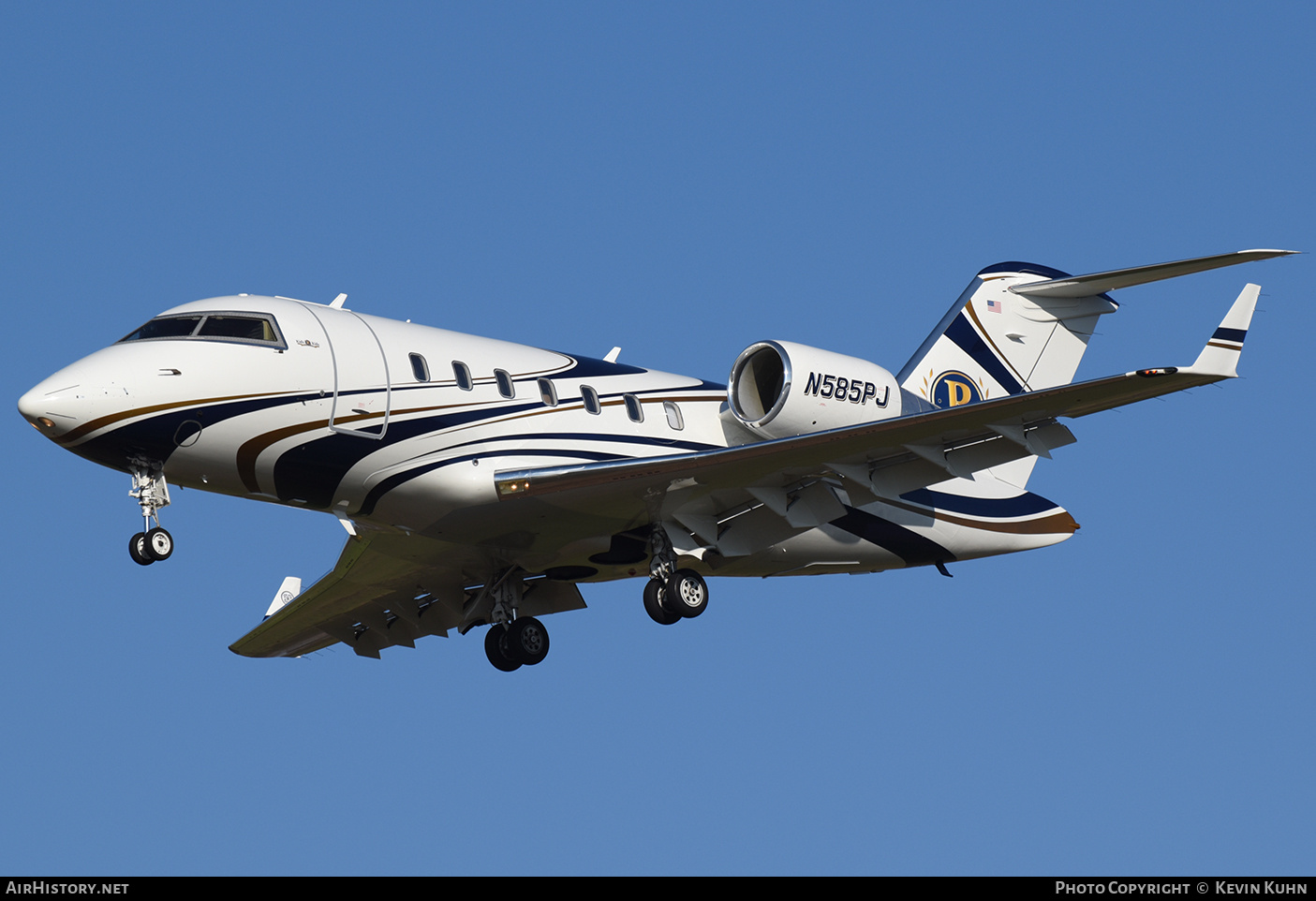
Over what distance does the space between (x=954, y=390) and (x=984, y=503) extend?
1.72 meters

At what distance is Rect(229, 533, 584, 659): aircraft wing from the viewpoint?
2191cm

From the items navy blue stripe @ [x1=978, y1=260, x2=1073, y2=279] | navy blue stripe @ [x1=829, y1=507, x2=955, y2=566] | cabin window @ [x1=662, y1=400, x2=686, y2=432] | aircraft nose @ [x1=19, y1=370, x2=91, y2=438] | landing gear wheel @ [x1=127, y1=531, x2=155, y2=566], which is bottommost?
landing gear wheel @ [x1=127, y1=531, x2=155, y2=566]

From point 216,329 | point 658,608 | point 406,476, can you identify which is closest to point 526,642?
point 658,608

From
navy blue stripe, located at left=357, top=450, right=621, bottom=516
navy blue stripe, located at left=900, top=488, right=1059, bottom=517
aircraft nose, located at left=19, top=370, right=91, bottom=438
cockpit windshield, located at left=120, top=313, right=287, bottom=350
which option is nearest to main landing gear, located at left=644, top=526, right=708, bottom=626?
navy blue stripe, located at left=357, top=450, right=621, bottom=516

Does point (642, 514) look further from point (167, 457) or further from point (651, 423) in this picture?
point (167, 457)

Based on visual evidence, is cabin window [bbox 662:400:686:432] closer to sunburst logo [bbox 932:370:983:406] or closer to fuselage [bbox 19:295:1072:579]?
fuselage [bbox 19:295:1072:579]

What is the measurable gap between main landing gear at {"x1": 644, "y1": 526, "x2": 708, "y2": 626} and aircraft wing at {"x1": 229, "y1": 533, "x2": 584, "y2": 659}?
7.83 ft

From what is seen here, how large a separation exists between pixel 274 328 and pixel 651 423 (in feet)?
16.7

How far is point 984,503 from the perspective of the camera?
2403cm

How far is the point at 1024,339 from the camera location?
81.7 ft

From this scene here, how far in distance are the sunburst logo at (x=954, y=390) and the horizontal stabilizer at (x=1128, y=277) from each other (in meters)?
1.65

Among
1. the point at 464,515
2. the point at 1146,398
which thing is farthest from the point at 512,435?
the point at 1146,398

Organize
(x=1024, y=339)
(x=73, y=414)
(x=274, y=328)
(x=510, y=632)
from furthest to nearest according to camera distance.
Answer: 1. (x=1024, y=339)
2. (x=510, y=632)
3. (x=274, y=328)
4. (x=73, y=414)
